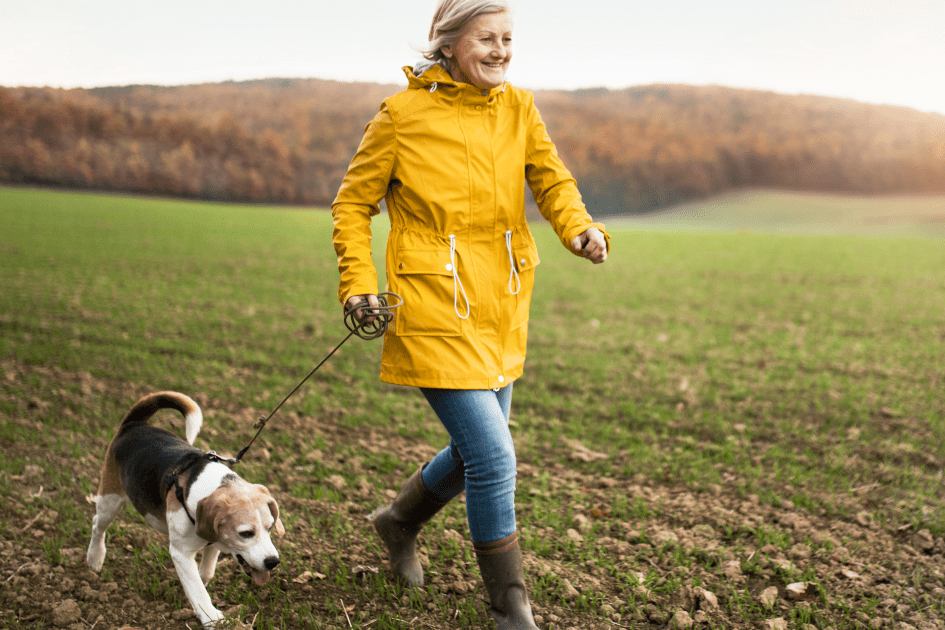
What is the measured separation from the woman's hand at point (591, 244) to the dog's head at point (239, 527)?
143 centimetres

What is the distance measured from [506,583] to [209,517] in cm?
109

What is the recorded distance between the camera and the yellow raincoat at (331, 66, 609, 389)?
2.50 meters

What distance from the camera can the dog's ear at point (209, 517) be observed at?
2299 mm

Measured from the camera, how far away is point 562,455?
15.4 ft

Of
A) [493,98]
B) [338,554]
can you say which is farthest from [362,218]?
[338,554]

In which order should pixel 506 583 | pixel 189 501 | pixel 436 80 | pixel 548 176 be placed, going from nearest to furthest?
pixel 189 501, pixel 436 80, pixel 506 583, pixel 548 176

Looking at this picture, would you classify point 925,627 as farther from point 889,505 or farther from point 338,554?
point 338,554

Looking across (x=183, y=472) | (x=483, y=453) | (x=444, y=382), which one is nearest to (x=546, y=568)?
(x=483, y=453)

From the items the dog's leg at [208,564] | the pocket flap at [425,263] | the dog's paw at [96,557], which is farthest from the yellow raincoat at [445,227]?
the dog's paw at [96,557]

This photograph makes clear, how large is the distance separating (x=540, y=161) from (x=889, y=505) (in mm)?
2907

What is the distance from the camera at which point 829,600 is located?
9.89 ft

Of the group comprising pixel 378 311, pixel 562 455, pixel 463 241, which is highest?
pixel 463 241

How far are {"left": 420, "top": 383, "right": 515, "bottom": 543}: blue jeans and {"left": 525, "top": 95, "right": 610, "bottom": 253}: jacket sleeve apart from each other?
2.37 ft

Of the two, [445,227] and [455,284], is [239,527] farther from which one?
[445,227]
